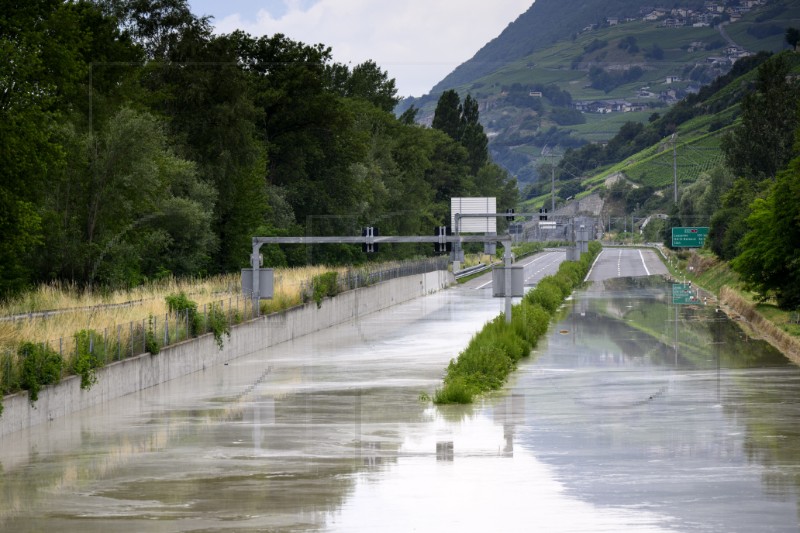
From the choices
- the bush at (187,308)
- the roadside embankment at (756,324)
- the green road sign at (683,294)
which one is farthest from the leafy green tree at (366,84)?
the bush at (187,308)

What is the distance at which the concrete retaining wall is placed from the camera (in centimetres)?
2703

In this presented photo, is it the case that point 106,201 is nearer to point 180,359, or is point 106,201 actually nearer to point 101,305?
point 101,305

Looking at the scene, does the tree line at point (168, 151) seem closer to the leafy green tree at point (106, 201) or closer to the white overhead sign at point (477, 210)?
the leafy green tree at point (106, 201)

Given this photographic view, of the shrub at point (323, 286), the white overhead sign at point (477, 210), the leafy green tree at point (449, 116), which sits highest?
the leafy green tree at point (449, 116)

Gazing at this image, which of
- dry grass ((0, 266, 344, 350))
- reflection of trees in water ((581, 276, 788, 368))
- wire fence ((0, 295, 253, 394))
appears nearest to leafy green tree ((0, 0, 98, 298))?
dry grass ((0, 266, 344, 350))

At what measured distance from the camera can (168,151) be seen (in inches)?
2562

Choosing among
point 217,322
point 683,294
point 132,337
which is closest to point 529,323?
point 217,322

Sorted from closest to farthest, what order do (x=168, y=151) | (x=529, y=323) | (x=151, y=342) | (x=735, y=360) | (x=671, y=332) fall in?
(x=151, y=342) → (x=735, y=360) → (x=529, y=323) → (x=671, y=332) → (x=168, y=151)

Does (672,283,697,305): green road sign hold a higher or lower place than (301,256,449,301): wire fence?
lower

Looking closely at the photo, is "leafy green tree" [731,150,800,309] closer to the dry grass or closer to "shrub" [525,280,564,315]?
"shrub" [525,280,564,315]

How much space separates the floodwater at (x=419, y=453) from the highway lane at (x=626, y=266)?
82174 mm

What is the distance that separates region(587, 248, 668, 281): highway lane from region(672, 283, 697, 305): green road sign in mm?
12984

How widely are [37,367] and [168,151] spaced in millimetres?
38735

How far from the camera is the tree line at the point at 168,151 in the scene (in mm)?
46938
